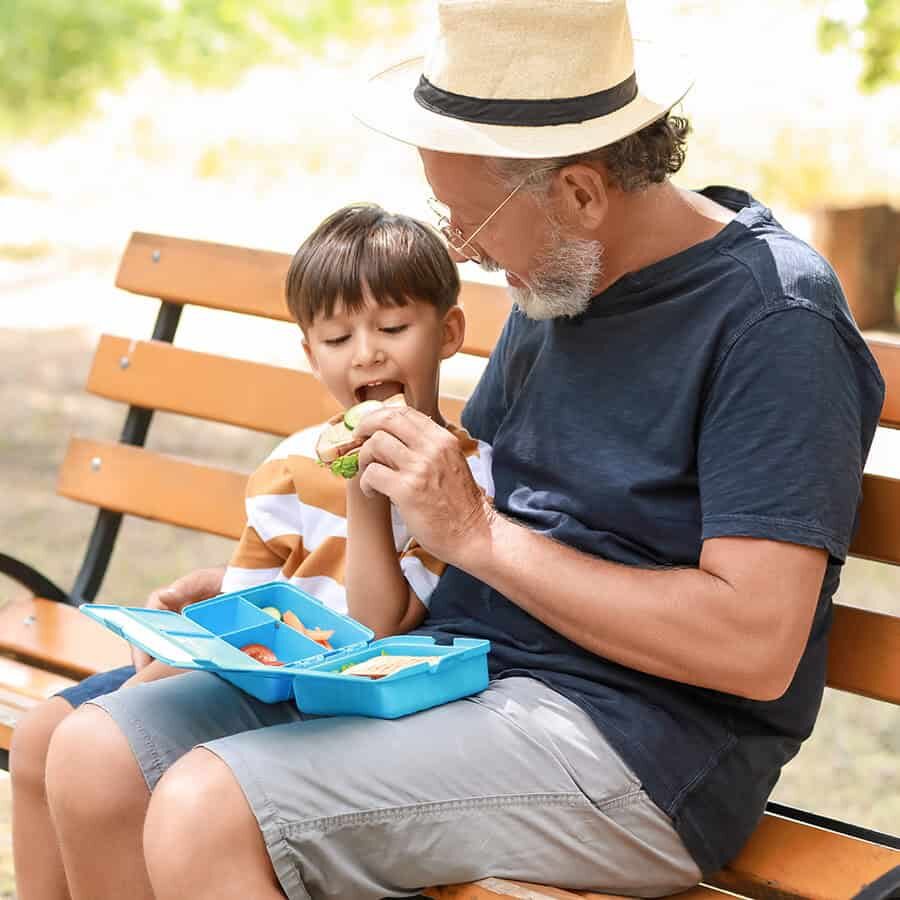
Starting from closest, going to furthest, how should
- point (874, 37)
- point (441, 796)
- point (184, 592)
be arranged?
point (441, 796), point (184, 592), point (874, 37)

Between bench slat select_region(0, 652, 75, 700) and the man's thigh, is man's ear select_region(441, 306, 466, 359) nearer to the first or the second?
the man's thigh

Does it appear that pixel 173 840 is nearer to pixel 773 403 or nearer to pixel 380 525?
pixel 380 525

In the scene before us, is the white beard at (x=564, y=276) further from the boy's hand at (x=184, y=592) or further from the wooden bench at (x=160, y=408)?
the boy's hand at (x=184, y=592)

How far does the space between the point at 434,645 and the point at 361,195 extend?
8463mm

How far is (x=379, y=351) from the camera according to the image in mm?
2496

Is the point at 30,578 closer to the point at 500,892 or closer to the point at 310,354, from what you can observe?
the point at 310,354

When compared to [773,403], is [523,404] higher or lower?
lower

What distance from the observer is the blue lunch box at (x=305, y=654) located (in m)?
2.15

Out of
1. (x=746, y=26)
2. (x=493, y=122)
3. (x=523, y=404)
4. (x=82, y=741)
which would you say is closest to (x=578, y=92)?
(x=493, y=122)

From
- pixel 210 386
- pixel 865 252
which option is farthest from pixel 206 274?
pixel 865 252

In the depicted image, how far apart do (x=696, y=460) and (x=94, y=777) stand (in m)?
1.00

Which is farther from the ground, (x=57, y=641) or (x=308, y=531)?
(x=308, y=531)

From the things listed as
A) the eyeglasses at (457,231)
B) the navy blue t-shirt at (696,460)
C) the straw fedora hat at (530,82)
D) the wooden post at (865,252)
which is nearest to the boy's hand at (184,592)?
the navy blue t-shirt at (696,460)

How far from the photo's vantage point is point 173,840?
2.00 metres
